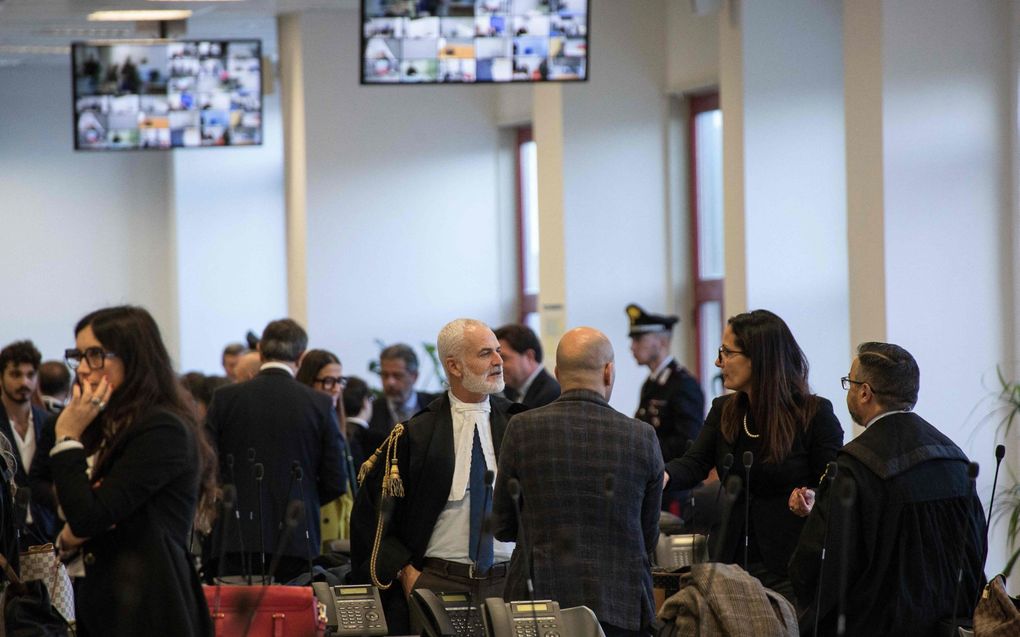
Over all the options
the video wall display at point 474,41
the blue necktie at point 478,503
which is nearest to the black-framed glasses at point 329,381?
the video wall display at point 474,41

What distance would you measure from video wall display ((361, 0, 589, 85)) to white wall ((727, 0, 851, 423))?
→ 1172 millimetres

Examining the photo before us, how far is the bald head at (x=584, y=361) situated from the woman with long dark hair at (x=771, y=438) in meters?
0.65

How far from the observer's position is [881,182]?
22.3 ft

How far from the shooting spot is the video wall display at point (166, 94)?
9750 mm

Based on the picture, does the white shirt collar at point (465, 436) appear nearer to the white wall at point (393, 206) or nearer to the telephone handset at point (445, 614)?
the telephone handset at point (445, 614)

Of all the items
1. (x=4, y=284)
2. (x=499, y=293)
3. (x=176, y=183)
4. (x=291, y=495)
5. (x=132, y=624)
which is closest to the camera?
(x=132, y=624)

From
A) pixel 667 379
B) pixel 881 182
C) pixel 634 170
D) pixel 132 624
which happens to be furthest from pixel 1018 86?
pixel 132 624

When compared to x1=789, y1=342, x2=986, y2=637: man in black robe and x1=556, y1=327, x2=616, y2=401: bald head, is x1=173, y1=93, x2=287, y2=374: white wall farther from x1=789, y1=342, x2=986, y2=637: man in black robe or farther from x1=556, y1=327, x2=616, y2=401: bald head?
x1=789, y1=342, x2=986, y2=637: man in black robe

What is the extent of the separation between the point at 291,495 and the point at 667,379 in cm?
225

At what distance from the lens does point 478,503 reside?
444cm

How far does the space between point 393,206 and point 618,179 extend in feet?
7.90

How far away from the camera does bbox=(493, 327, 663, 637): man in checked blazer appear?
394 cm

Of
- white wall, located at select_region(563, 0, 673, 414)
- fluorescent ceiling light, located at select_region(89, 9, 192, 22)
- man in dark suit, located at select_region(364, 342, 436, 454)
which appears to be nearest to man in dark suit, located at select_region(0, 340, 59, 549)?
man in dark suit, located at select_region(364, 342, 436, 454)

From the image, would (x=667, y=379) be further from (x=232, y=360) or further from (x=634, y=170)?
(x=232, y=360)
